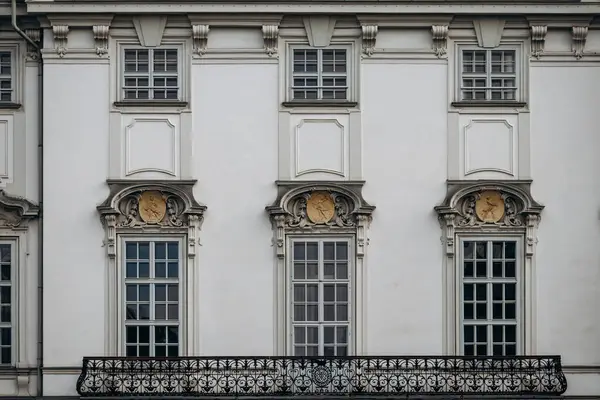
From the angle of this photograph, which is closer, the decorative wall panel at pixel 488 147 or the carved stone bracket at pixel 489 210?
the carved stone bracket at pixel 489 210

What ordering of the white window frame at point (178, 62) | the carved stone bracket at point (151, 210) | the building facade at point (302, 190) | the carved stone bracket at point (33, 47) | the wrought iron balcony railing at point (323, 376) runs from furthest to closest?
the carved stone bracket at point (33, 47), the white window frame at point (178, 62), the building facade at point (302, 190), the carved stone bracket at point (151, 210), the wrought iron balcony railing at point (323, 376)

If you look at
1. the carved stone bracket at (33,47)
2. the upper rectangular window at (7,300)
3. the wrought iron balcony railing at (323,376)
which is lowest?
the wrought iron balcony railing at (323,376)

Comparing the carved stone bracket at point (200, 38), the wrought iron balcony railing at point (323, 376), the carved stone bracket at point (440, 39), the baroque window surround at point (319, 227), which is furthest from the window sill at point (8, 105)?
the carved stone bracket at point (440, 39)

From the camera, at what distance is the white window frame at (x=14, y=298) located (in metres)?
21.5

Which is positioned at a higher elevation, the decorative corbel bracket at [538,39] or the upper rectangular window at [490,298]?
the decorative corbel bracket at [538,39]

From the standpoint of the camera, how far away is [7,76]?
21.8m

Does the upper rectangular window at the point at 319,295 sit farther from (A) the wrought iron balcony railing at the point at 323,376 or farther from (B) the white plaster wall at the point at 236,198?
(A) the wrought iron balcony railing at the point at 323,376

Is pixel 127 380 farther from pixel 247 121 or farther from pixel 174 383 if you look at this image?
pixel 247 121

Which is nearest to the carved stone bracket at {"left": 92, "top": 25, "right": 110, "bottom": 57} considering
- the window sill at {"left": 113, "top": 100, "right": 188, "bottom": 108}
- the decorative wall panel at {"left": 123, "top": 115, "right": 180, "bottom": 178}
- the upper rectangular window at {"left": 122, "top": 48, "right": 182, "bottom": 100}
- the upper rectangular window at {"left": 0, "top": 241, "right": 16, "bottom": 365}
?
the upper rectangular window at {"left": 122, "top": 48, "right": 182, "bottom": 100}

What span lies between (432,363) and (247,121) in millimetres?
5486

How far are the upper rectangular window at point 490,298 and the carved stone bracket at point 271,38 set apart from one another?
16.3ft

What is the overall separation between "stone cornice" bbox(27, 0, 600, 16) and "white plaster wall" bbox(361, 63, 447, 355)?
1069mm

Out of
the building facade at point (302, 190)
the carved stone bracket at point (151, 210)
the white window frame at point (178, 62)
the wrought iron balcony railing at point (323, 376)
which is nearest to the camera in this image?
the wrought iron balcony railing at point (323, 376)

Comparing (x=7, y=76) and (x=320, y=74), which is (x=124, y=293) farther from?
(x=320, y=74)
